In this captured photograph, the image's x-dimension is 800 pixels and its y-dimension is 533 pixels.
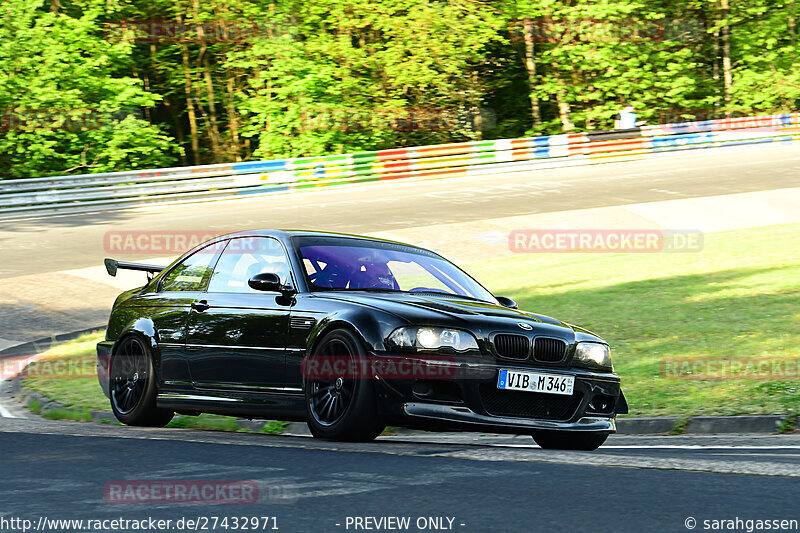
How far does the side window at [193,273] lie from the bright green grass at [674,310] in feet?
4.09

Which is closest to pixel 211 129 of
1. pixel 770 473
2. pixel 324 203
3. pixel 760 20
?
pixel 324 203

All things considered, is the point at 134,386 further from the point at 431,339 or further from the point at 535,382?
the point at 535,382

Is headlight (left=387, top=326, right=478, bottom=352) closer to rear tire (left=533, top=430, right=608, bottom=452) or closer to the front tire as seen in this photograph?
the front tire

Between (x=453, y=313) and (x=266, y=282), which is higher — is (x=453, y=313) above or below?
below

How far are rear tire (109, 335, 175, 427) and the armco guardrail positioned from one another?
19497mm

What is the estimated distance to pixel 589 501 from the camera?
508 centimetres

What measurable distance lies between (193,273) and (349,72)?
3136 centimetres

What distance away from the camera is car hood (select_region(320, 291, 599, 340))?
702 cm

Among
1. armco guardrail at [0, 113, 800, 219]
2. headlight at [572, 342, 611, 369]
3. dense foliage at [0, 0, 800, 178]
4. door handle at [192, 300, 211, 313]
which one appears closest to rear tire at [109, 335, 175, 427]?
door handle at [192, 300, 211, 313]

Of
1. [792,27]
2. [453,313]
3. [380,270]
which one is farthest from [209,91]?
[453,313]

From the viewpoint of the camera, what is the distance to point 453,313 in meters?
7.16

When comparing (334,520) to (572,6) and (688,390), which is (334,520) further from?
(572,6)

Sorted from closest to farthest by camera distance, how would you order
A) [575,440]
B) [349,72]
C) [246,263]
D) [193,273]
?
[575,440], [246,263], [193,273], [349,72]

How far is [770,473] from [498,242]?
56.5ft
